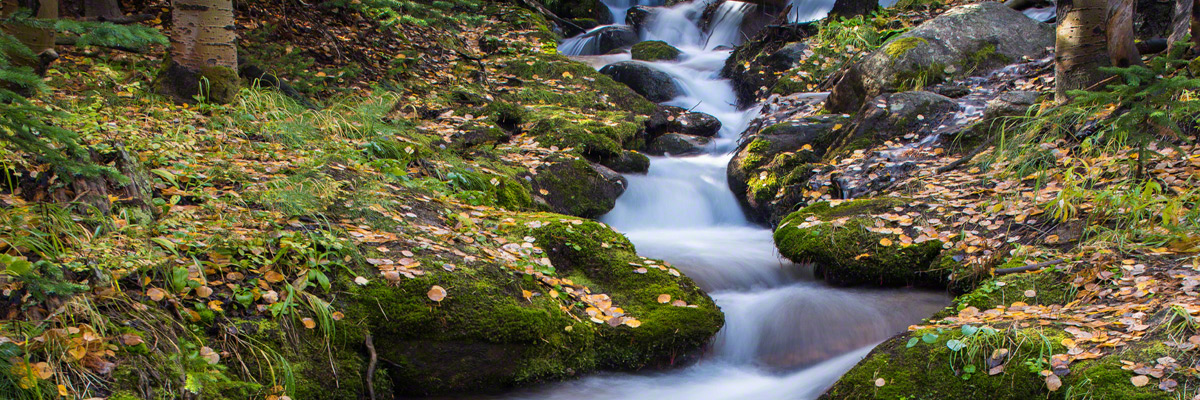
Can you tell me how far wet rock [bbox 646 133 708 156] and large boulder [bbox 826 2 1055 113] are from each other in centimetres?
178

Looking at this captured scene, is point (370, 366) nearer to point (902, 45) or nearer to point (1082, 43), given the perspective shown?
point (1082, 43)

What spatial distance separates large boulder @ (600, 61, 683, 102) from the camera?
424 inches

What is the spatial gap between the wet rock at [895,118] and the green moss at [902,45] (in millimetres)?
1068

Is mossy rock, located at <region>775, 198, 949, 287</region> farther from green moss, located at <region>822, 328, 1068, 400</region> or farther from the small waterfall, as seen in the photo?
the small waterfall

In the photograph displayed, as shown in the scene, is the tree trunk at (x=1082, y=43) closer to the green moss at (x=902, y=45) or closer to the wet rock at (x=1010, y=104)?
the wet rock at (x=1010, y=104)

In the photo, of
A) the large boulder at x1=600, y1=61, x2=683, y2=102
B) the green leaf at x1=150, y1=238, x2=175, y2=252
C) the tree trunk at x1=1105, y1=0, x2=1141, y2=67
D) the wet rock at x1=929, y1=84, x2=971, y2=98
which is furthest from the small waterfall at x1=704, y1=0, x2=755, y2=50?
the green leaf at x1=150, y1=238, x2=175, y2=252

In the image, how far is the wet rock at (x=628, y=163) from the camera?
785 cm

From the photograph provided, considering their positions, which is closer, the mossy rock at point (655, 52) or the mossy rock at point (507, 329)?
the mossy rock at point (507, 329)

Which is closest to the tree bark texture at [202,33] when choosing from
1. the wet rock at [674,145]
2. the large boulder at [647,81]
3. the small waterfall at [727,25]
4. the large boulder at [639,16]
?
the wet rock at [674,145]

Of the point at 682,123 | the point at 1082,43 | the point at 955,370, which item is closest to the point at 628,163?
the point at 682,123

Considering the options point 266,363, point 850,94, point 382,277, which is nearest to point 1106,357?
point 382,277

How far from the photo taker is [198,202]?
409cm

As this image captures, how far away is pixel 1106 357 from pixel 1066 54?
3952mm

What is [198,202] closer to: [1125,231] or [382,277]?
[382,277]
